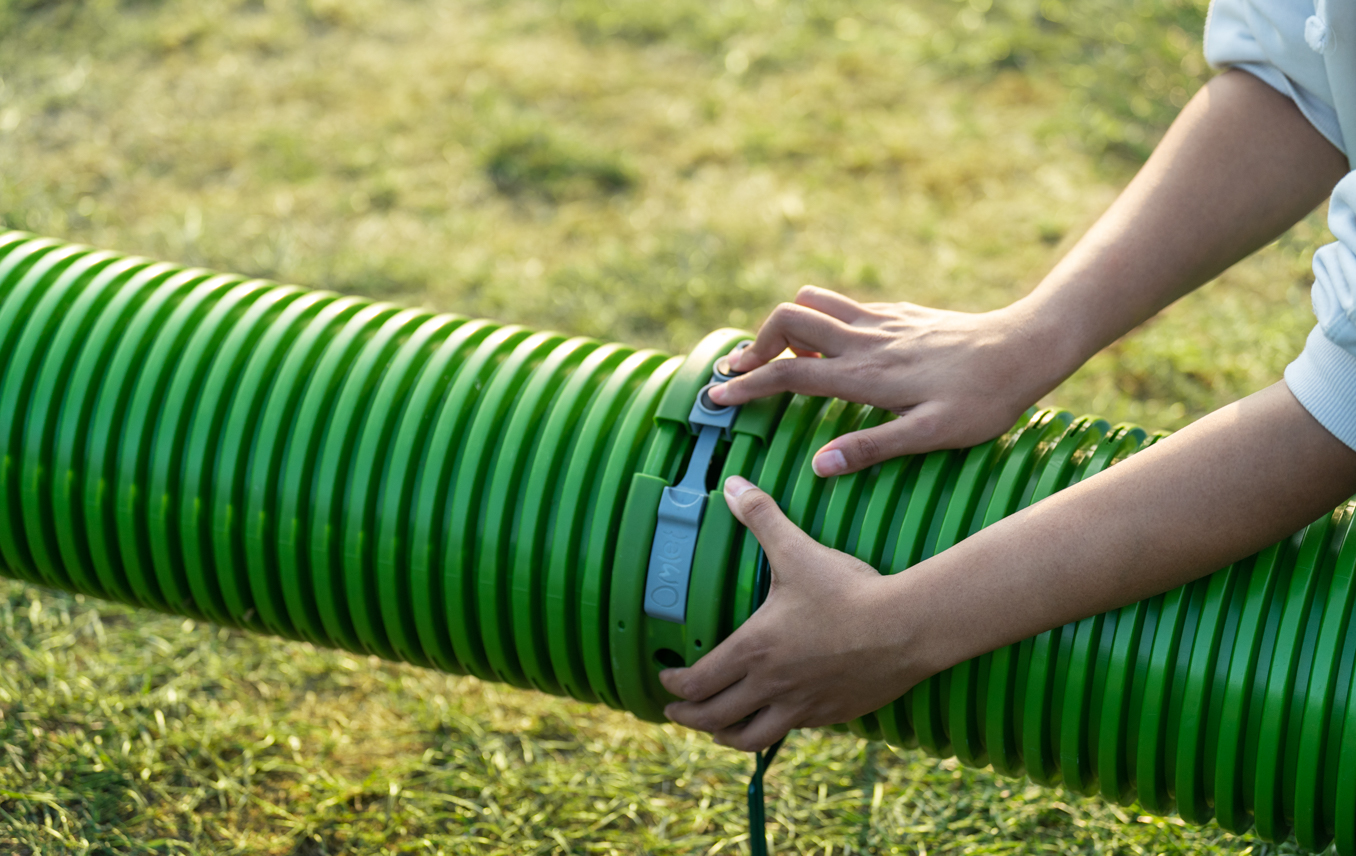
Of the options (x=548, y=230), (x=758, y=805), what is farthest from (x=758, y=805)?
(x=548, y=230)

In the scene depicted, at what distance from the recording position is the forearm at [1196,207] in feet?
6.26

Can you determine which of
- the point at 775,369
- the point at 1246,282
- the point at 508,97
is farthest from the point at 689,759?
the point at 508,97

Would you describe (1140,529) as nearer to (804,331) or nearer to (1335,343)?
(1335,343)

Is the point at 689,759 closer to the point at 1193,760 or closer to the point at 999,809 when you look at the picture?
the point at 999,809

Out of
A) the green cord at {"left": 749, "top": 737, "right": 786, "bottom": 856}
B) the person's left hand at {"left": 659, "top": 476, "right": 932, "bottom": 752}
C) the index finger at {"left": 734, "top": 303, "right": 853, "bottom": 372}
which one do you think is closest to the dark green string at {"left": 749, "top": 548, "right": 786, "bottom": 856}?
the green cord at {"left": 749, "top": 737, "right": 786, "bottom": 856}

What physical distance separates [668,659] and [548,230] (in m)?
2.14

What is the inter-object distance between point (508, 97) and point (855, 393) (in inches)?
112

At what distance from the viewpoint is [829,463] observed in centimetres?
176

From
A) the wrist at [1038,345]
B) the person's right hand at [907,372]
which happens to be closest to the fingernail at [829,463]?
the person's right hand at [907,372]

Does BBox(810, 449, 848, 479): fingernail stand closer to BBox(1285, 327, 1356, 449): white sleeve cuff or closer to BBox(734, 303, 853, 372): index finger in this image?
BBox(734, 303, 853, 372): index finger

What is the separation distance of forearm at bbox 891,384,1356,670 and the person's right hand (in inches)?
7.3

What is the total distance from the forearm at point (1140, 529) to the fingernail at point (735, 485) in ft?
0.83

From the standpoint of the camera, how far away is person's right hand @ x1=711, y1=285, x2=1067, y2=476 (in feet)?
5.77

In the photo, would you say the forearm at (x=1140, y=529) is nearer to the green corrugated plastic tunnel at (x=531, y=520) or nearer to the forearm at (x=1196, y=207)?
the green corrugated plastic tunnel at (x=531, y=520)
